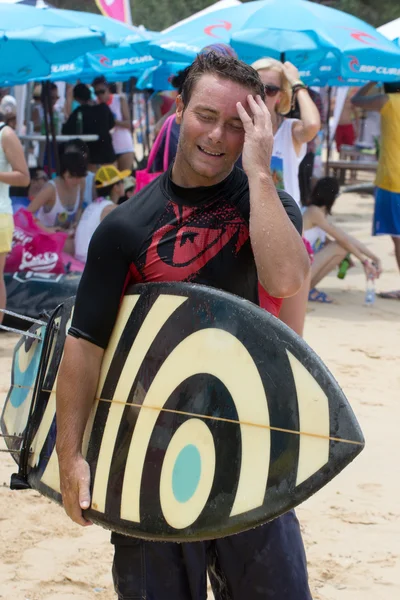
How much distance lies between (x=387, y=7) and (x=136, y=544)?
28966 millimetres

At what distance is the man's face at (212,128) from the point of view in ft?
6.89

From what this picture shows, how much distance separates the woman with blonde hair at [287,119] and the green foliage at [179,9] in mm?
23298

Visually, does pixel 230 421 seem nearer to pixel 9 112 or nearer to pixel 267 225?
pixel 267 225

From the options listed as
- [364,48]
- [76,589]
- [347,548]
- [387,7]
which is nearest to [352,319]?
[364,48]

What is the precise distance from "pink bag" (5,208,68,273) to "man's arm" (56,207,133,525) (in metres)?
5.34

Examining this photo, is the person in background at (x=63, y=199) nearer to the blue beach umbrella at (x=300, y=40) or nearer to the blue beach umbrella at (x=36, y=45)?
the blue beach umbrella at (x=36, y=45)

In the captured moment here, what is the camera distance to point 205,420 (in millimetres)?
2107

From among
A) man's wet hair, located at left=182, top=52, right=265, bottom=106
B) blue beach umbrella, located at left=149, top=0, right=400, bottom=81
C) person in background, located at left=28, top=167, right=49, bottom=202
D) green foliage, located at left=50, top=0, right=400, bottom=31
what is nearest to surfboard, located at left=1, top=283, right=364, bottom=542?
man's wet hair, located at left=182, top=52, right=265, bottom=106

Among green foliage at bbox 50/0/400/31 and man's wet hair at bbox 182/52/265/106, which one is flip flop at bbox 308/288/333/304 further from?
green foliage at bbox 50/0/400/31

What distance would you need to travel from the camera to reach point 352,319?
325 inches

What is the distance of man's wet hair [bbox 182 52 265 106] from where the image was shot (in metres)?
2.10

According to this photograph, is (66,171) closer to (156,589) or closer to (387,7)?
(156,589)

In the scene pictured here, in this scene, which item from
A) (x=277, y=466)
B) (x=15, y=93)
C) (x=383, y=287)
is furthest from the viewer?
(x=15, y=93)

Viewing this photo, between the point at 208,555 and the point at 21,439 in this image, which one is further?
the point at 21,439
